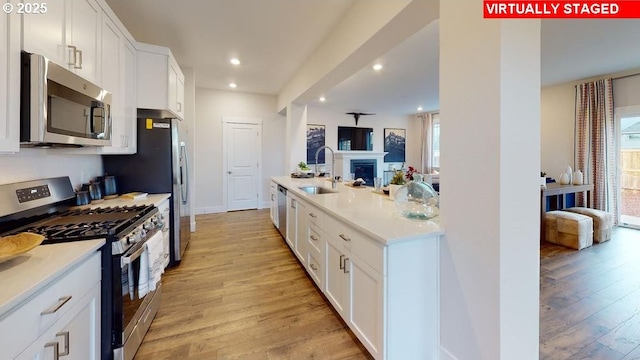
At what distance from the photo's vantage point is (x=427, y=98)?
627cm

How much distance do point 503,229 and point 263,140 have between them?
5.53 metres

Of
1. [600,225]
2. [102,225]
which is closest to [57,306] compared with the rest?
[102,225]

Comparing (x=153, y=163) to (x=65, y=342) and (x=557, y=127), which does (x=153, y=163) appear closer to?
(x=65, y=342)

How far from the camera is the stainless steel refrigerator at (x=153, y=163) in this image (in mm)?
2736

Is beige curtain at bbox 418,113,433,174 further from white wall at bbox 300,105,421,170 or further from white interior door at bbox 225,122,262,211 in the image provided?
white interior door at bbox 225,122,262,211

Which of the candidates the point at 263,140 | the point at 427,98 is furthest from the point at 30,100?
the point at 427,98

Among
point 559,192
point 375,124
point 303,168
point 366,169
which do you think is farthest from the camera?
point 375,124

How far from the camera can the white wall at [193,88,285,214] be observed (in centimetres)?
559

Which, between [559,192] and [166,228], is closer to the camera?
[166,228]

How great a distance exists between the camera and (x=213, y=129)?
5680 mm

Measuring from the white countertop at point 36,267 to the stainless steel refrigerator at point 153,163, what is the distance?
5.37 feet

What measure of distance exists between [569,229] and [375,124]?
18.4ft

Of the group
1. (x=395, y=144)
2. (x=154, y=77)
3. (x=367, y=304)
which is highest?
(x=395, y=144)

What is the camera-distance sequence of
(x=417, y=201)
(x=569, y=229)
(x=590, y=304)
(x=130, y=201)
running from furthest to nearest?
(x=569, y=229) < (x=130, y=201) < (x=590, y=304) < (x=417, y=201)
